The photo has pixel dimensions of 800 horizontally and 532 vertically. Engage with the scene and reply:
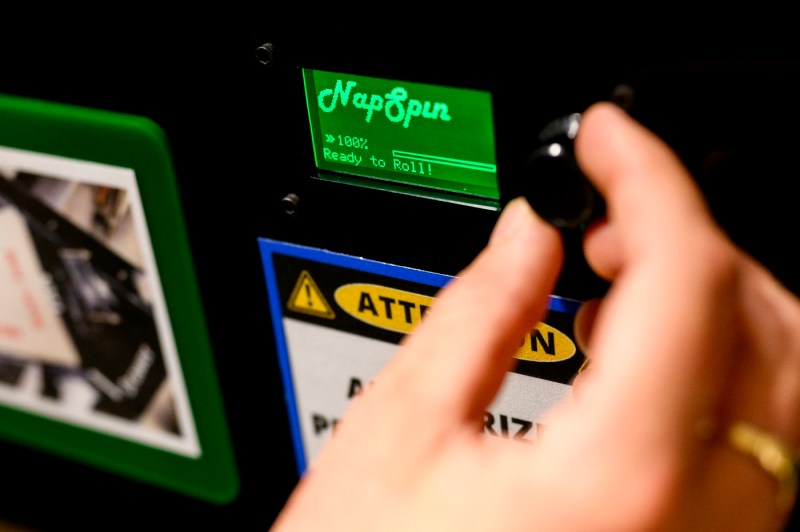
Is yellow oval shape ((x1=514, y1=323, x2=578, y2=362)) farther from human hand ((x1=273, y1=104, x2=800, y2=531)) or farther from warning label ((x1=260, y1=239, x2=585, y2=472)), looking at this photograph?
human hand ((x1=273, y1=104, x2=800, y2=531))

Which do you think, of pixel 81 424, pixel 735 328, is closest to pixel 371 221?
pixel 735 328

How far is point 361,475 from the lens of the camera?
0.39m

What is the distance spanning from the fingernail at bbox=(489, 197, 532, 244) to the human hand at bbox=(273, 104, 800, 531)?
0.03 metres

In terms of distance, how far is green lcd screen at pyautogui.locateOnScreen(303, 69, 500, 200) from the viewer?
1.61ft

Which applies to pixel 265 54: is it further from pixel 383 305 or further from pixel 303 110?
pixel 383 305

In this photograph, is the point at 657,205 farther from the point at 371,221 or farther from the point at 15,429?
the point at 15,429

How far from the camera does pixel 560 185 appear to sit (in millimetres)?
439

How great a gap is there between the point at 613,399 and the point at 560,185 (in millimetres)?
130

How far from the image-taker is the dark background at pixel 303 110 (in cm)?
43

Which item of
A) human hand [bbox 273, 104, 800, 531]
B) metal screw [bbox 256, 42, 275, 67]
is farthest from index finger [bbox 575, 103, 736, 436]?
metal screw [bbox 256, 42, 275, 67]

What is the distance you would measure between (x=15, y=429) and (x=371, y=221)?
0.51 meters

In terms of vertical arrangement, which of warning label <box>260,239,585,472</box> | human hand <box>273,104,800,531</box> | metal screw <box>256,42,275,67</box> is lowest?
warning label <box>260,239,585,472</box>

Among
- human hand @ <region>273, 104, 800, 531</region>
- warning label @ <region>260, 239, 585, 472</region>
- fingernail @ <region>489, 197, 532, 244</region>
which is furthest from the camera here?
warning label @ <region>260, 239, 585, 472</region>

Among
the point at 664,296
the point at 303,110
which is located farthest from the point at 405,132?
the point at 664,296
